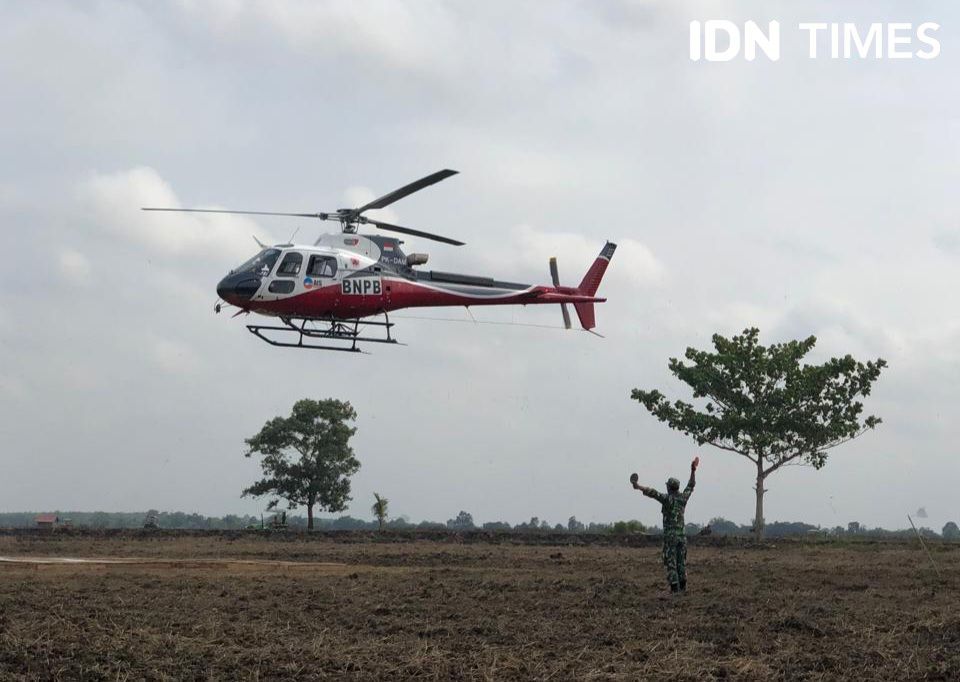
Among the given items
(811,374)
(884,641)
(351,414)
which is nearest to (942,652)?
(884,641)

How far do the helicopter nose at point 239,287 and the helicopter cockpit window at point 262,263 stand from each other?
21 centimetres

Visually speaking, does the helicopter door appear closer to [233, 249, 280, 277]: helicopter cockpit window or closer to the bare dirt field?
[233, 249, 280, 277]: helicopter cockpit window

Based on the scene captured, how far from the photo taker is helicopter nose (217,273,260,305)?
98.2 ft

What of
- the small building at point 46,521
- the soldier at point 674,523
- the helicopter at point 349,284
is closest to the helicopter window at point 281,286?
the helicopter at point 349,284

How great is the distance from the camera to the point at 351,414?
5850 centimetres

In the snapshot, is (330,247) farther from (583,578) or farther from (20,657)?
(20,657)

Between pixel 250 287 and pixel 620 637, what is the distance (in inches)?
693

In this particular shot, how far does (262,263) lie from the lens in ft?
99.3

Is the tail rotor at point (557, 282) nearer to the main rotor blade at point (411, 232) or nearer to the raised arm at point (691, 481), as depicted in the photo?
the main rotor blade at point (411, 232)

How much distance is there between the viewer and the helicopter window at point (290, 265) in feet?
99.3

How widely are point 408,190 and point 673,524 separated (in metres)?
13.7

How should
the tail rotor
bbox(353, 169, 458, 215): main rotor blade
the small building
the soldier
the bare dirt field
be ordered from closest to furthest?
1. the bare dirt field
2. the soldier
3. bbox(353, 169, 458, 215): main rotor blade
4. the tail rotor
5. the small building

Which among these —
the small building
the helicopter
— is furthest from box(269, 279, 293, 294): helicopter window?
the small building

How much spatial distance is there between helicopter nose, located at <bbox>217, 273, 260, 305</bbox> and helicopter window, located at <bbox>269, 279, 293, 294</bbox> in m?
0.39
